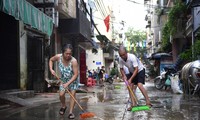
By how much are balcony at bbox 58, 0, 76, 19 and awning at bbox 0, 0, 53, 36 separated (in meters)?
3.43

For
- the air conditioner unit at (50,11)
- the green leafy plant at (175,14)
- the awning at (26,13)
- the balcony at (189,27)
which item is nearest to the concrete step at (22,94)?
the awning at (26,13)

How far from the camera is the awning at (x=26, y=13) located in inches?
336

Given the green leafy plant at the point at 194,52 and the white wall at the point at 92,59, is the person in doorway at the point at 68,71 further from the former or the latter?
the white wall at the point at 92,59

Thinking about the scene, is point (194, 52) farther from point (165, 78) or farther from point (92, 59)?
point (92, 59)

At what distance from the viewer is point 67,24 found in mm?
19859

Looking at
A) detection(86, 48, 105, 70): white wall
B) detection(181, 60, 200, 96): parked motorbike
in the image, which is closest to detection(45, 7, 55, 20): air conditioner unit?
detection(181, 60, 200, 96): parked motorbike

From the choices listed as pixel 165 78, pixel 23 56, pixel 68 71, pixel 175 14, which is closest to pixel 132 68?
pixel 68 71

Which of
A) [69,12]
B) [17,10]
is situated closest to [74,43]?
[69,12]

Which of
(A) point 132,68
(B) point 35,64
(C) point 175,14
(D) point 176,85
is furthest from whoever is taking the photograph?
(C) point 175,14

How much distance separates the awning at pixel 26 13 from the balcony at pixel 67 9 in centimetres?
343

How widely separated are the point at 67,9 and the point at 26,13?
749cm

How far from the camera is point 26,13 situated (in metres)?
10.2

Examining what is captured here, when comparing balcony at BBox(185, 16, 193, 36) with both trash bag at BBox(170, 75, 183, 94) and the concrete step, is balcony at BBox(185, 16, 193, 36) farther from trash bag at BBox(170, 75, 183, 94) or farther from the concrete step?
the concrete step

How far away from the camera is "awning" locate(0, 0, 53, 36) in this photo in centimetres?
852
